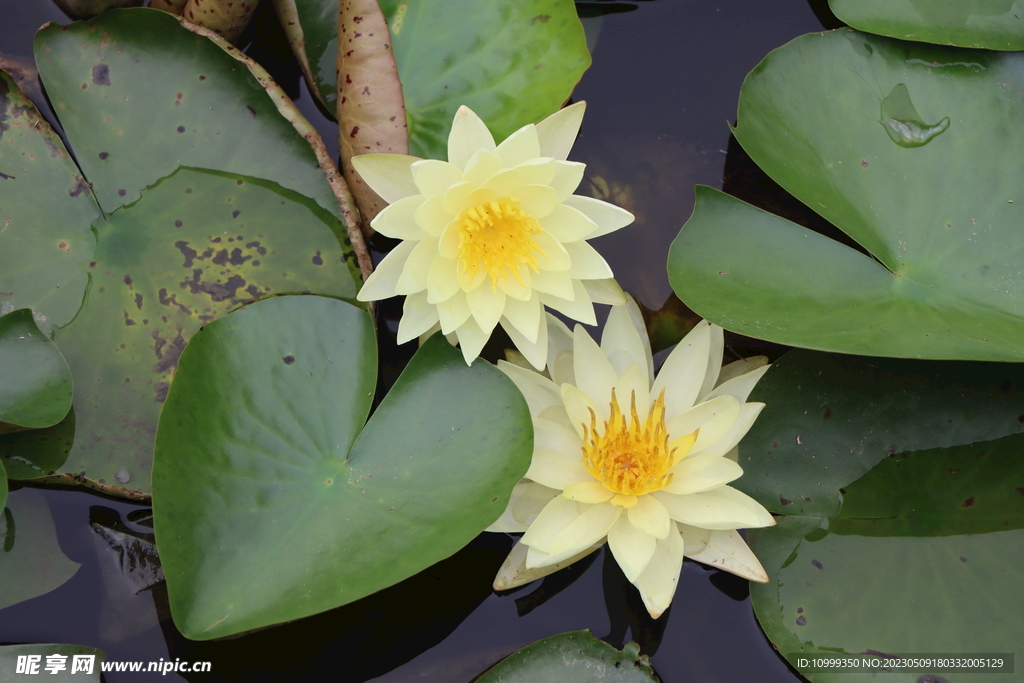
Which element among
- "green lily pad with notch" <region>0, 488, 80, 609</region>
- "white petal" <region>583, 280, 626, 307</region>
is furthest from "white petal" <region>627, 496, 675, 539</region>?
"green lily pad with notch" <region>0, 488, 80, 609</region>

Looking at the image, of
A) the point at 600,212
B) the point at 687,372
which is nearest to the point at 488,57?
the point at 600,212

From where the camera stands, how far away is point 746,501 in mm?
1645

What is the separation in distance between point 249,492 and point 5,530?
876 mm

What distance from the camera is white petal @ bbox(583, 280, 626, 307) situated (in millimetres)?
1859

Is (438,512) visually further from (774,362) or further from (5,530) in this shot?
(5,530)

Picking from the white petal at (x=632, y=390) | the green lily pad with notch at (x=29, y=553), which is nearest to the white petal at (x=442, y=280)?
the white petal at (x=632, y=390)

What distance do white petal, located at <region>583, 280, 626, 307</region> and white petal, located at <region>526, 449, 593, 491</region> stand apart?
485 mm

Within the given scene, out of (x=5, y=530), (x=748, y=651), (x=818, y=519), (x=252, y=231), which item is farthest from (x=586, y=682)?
(x=5, y=530)

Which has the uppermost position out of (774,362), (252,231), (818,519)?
(252,231)

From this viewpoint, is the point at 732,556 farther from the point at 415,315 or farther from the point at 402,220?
the point at 402,220

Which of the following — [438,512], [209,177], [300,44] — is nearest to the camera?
[438,512]

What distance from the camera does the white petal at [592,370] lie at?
1.80 m

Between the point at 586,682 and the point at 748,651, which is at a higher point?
the point at 586,682

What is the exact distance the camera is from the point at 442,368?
179 cm
